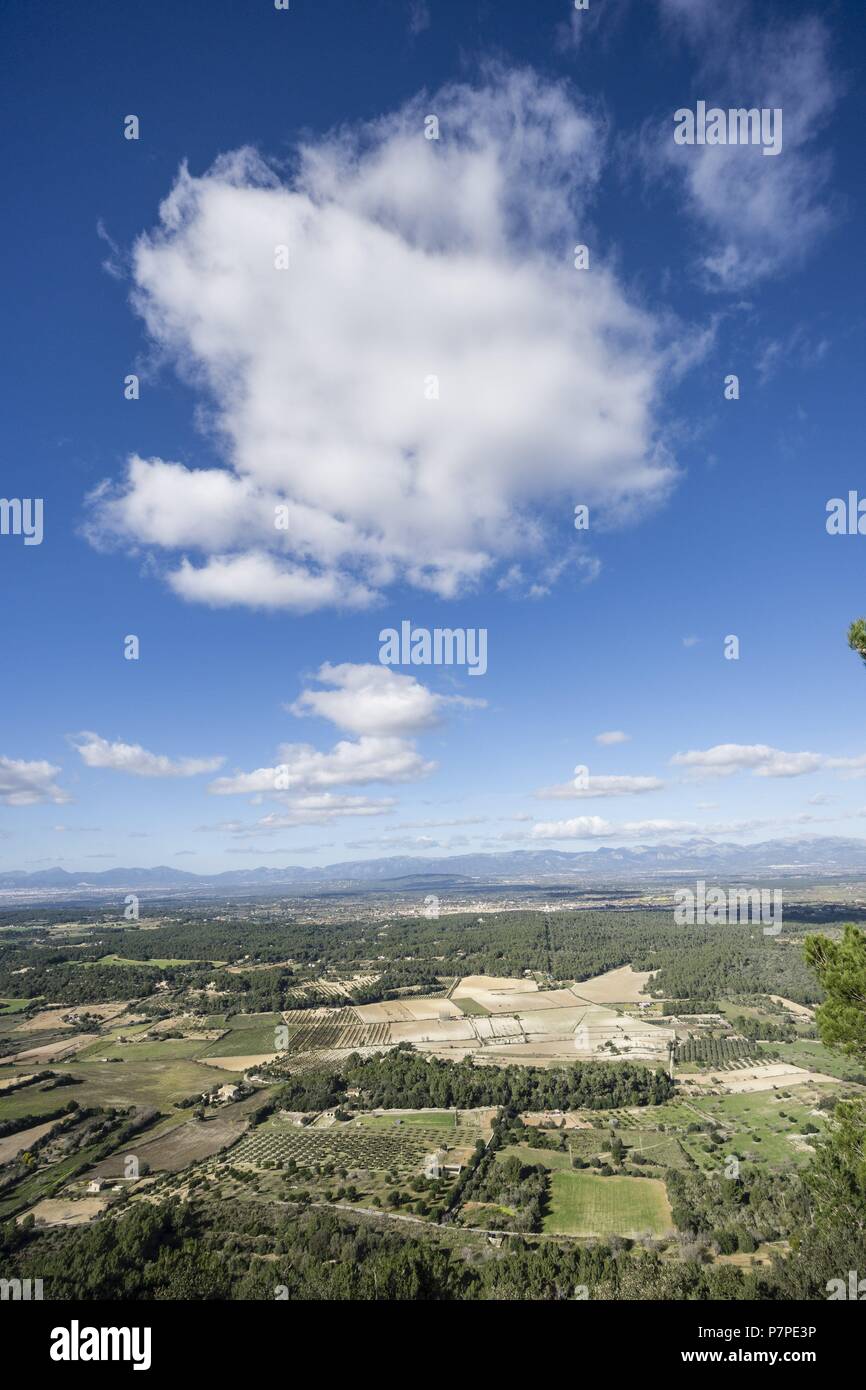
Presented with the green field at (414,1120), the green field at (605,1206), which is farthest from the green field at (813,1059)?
the green field at (414,1120)

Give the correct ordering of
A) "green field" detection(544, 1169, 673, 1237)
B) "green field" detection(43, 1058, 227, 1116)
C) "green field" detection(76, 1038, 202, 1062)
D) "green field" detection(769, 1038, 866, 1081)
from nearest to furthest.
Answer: "green field" detection(544, 1169, 673, 1237), "green field" detection(43, 1058, 227, 1116), "green field" detection(769, 1038, 866, 1081), "green field" detection(76, 1038, 202, 1062)

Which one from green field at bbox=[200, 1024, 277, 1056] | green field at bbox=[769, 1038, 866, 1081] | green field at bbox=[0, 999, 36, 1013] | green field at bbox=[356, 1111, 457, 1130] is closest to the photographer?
green field at bbox=[356, 1111, 457, 1130]

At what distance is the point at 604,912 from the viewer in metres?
178

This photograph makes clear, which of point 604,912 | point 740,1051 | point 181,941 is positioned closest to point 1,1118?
point 740,1051

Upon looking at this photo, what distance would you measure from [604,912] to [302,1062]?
5461 inches

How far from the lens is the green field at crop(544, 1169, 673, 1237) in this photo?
2827 centimetres

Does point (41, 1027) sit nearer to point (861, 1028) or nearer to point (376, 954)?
point (376, 954)

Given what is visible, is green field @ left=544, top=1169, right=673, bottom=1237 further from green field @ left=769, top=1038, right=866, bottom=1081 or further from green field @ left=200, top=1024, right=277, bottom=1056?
green field @ left=200, top=1024, right=277, bottom=1056

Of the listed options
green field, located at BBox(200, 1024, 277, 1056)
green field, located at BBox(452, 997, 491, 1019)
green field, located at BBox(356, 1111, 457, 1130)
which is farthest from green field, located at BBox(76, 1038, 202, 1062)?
green field, located at BBox(452, 997, 491, 1019)

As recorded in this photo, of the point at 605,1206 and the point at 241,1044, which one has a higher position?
the point at 605,1206

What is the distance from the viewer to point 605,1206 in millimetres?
30516

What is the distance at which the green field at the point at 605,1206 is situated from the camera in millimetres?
28266

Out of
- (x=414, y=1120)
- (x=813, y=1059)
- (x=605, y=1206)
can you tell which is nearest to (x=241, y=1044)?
(x=414, y=1120)

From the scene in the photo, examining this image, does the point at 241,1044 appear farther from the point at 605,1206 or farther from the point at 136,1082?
the point at 605,1206
